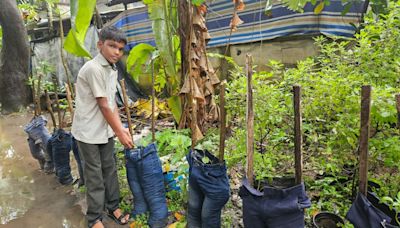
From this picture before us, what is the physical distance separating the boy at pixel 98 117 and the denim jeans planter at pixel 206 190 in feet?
2.43

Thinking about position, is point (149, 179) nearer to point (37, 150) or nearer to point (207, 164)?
point (207, 164)

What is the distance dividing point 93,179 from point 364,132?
220 cm

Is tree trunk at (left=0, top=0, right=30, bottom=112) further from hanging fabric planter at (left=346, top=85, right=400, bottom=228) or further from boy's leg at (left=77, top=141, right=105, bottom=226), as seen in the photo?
hanging fabric planter at (left=346, top=85, right=400, bottom=228)

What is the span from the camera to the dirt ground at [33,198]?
2.99m

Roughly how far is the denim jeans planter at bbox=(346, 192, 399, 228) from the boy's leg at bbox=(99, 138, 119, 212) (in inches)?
82.9

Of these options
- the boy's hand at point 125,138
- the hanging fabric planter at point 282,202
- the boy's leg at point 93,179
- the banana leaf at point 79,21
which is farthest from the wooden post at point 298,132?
the banana leaf at point 79,21

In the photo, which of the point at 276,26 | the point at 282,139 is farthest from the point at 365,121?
the point at 276,26

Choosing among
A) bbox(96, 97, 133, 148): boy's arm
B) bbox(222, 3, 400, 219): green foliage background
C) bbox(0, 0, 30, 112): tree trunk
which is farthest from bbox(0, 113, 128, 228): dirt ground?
bbox(0, 0, 30, 112): tree trunk

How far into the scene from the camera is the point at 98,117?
8.46ft

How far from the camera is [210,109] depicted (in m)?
3.89

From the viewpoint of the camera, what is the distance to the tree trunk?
6953 millimetres

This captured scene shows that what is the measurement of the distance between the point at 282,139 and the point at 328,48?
2.90 ft

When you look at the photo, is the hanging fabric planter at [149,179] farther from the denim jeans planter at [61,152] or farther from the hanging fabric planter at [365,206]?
the hanging fabric planter at [365,206]

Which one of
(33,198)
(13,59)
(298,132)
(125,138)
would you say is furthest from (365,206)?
(13,59)
